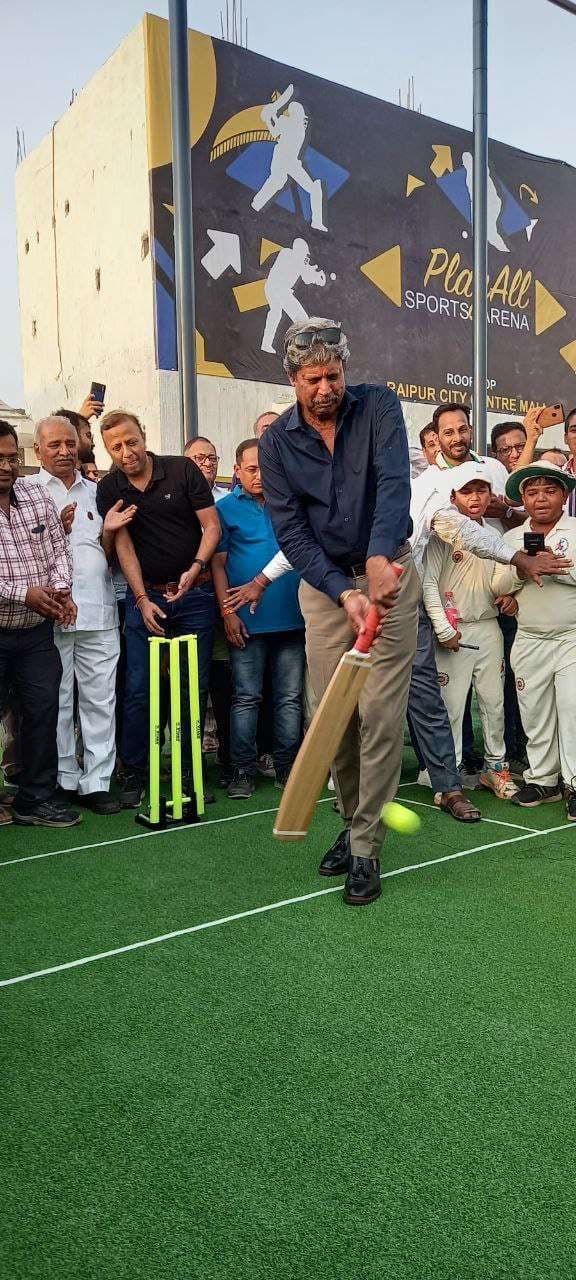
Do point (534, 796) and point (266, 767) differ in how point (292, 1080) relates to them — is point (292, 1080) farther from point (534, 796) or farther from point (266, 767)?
point (266, 767)

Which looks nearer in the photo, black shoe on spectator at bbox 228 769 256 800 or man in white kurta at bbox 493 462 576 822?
man in white kurta at bbox 493 462 576 822

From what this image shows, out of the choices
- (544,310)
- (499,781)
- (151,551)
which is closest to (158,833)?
(151,551)

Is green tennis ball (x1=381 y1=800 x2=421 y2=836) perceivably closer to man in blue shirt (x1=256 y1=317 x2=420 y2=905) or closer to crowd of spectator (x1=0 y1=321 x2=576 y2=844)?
man in blue shirt (x1=256 y1=317 x2=420 y2=905)

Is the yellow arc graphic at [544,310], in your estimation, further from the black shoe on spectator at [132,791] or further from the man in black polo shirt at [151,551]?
the black shoe on spectator at [132,791]

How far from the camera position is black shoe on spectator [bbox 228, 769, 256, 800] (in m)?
A: 5.40

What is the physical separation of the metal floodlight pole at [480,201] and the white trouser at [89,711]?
5044 millimetres

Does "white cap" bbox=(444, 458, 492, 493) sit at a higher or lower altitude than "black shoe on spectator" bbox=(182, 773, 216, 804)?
higher

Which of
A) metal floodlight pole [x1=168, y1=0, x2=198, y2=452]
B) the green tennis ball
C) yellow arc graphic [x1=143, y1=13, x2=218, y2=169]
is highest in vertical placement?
yellow arc graphic [x1=143, y1=13, x2=218, y2=169]

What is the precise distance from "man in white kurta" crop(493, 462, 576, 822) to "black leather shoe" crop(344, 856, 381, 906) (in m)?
1.60

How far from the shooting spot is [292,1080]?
96.2 inches

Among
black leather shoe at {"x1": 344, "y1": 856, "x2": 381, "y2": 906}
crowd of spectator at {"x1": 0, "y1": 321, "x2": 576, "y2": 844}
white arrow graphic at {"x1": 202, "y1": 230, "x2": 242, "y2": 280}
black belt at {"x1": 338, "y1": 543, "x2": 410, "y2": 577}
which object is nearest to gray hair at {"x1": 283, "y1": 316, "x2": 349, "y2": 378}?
black belt at {"x1": 338, "y1": 543, "x2": 410, "y2": 577}

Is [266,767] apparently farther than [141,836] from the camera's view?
Yes

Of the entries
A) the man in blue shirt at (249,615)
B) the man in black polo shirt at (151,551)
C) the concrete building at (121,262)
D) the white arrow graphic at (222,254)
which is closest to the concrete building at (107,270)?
the concrete building at (121,262)

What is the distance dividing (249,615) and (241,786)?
951 millimetres
